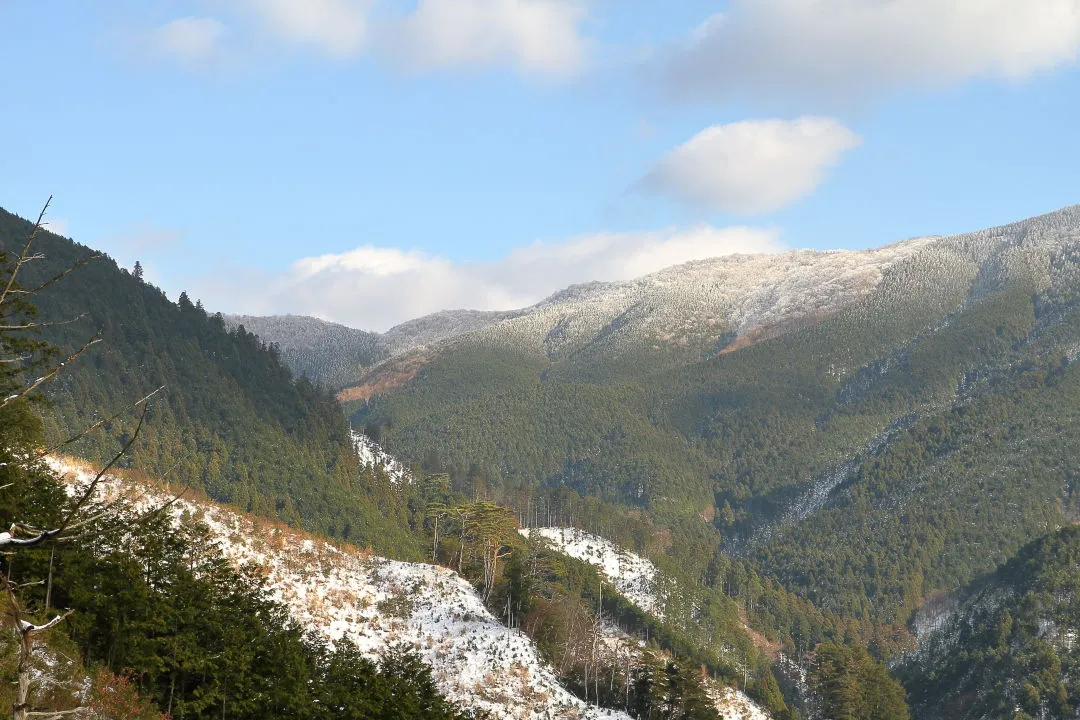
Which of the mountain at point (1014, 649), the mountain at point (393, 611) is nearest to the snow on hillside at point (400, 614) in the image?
the mountain at point (393, 611)

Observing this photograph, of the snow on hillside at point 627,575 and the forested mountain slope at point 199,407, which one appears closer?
the forested mountain slope at point 199,407

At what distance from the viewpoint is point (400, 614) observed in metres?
70.2

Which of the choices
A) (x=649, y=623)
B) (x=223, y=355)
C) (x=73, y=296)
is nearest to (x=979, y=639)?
(x=649, y=623)

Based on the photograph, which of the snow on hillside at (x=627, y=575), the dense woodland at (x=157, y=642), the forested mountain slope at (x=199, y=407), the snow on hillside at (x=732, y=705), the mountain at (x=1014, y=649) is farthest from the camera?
the snow on hillside at (x=627, y=575)

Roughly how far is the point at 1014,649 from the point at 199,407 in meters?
153

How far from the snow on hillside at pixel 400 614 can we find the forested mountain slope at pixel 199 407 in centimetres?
5877

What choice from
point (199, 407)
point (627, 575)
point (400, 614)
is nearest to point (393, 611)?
point (400, 614)

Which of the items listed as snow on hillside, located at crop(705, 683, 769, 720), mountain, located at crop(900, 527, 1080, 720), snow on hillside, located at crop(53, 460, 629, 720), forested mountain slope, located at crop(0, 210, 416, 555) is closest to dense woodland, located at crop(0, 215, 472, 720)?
snow on hillside, located at crop(53, 460, 629, 720)

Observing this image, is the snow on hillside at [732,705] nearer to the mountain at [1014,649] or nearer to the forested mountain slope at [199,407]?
the mountain at [1014,649]

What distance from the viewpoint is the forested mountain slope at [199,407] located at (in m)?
139

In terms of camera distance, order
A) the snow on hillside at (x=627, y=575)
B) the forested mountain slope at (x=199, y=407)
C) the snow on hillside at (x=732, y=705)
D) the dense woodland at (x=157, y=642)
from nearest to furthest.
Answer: the dense woodland at (x=157, y=642)
the snow on hillside at (x=732, y=705)
the forested mountain slope at (x=199, y=407)
the snow on hillside at (x=627, y=575)

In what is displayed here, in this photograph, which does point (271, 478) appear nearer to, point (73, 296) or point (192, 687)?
point (73, 296)

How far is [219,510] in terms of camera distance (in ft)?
240

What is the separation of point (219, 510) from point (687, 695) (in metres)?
41.5
